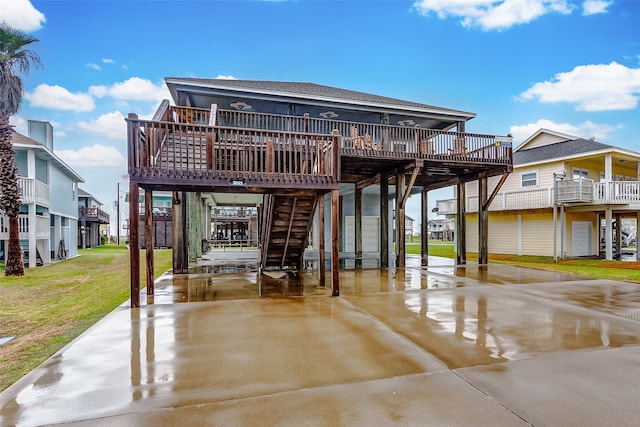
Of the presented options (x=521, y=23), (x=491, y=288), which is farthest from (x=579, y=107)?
(x=491, y=288)

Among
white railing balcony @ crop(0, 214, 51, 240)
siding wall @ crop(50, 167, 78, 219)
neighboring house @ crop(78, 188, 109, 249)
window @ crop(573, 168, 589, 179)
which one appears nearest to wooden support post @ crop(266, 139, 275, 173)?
white railing balcony @ crop(0, 214, 51, 240)

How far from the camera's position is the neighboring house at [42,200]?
46.5 ft

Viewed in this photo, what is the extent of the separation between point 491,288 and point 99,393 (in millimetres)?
7540

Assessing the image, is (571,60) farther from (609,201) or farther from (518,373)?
(518,373)

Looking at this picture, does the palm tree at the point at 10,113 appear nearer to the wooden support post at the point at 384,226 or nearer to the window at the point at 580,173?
the wooden support post at the point at 384,226

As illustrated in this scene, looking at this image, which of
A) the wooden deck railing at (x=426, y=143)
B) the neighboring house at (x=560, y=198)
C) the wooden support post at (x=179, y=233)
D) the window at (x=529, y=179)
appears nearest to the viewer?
the wooden support post at (x=179, y=233)

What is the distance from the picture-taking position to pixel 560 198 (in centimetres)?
1562

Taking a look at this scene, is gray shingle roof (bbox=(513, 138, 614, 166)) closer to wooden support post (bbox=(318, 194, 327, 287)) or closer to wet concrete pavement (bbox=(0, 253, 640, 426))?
wet concrete pavement (bbox=(0, 253, 640, 426))

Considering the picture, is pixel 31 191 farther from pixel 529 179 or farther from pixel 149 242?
pixel 529 179

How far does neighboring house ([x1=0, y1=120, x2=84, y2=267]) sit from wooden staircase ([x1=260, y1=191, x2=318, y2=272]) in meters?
10.9

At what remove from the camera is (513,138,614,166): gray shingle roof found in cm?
1655

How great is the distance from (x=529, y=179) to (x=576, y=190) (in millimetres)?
3666

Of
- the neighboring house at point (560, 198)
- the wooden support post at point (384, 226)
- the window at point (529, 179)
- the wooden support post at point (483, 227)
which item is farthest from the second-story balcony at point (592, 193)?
the wooden support post at point (384, 226)

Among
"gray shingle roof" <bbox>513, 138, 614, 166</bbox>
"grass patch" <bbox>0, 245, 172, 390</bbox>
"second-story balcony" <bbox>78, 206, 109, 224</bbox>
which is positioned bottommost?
"grass patch" <bbox>0, 245, 172, 390</bbox>
